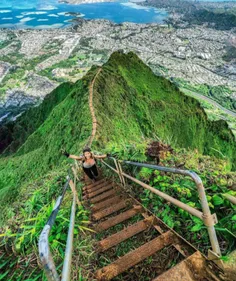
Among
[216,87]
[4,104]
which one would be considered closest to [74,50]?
[4,104]

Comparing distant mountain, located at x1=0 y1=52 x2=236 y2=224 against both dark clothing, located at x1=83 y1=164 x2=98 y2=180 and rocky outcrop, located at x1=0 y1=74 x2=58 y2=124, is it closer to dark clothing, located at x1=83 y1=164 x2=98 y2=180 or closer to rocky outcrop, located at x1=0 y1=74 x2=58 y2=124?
dark clothing, located at x1=83 y1=164 x2=98 y2=180

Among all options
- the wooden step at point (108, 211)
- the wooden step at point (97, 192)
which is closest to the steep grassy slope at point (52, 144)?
the wooden step at point (97, 192)

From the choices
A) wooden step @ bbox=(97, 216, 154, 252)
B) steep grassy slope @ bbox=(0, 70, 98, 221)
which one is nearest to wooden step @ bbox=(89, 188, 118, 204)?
wooden step @ bbox=(97, 216, 154, 252)

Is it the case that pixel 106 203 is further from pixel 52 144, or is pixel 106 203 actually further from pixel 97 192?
pixel 52 144

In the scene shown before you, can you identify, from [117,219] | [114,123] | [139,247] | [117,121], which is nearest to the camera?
[139,247]

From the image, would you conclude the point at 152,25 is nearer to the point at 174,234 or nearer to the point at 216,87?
the point at 216,87

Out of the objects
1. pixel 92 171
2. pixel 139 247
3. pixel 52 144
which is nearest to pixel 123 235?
pixel 139 247

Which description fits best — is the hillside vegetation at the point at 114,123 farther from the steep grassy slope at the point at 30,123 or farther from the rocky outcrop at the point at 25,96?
the rocky outcrop at the point at 25,96
